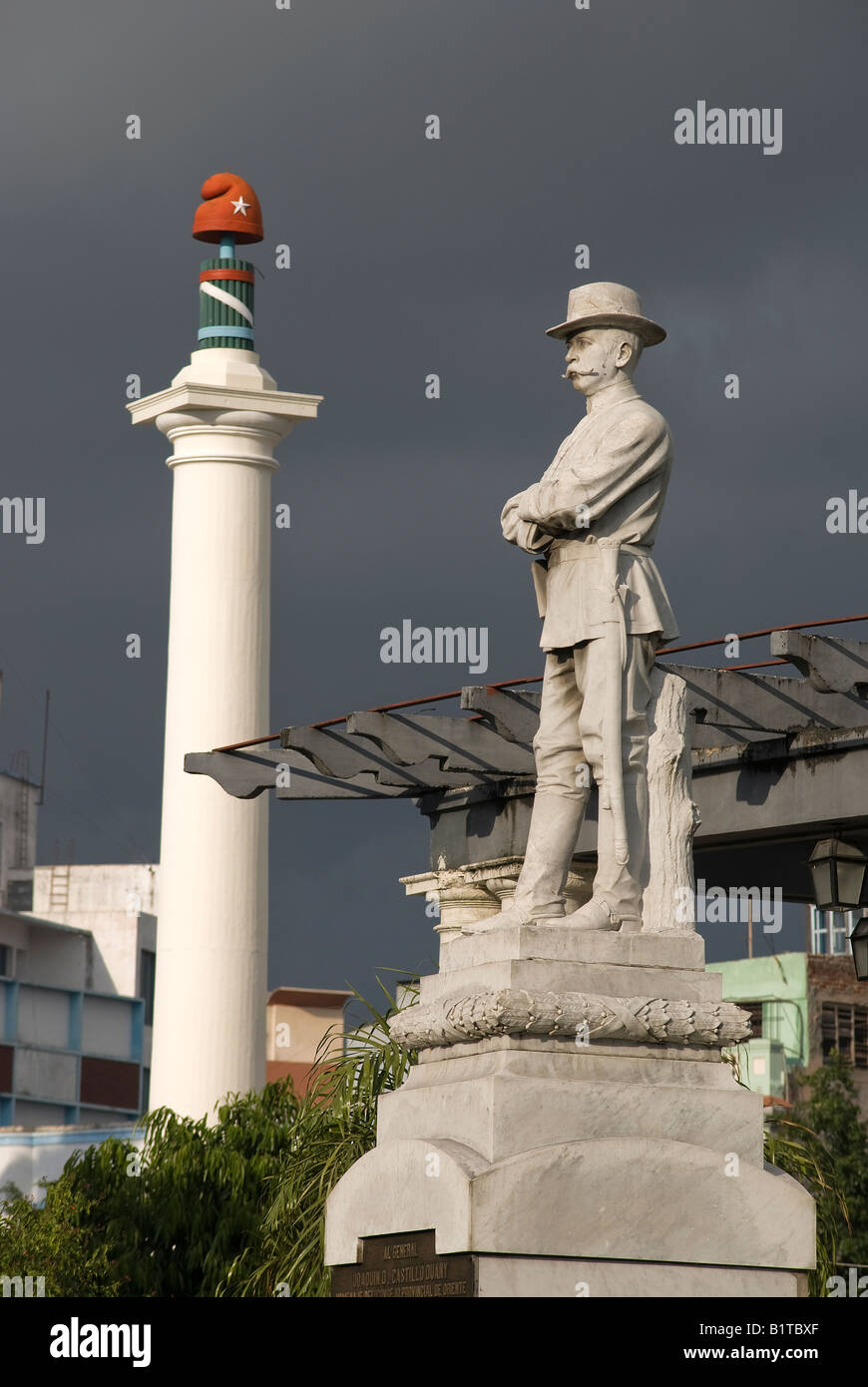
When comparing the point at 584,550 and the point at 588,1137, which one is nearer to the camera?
the point at 588,1137

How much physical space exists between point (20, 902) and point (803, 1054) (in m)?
26.1

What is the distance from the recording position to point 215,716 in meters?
30.1

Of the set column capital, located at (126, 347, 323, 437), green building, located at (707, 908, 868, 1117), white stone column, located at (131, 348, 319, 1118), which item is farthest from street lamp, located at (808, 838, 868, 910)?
green building, located at (707, 908, 868, 1117)

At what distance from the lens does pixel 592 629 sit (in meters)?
10.6

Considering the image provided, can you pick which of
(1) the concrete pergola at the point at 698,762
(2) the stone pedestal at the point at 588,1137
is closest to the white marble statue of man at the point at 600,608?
(2) the stone pedestal at the point at 588,1137

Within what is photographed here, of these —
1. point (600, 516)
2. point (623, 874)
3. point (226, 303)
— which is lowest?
point (623, 874)

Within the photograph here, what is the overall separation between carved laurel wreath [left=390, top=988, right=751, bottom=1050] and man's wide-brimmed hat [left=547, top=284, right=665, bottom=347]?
291 centimetres

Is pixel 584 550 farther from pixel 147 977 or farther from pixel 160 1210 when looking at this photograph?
pixel 147 977

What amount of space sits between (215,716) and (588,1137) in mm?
20463

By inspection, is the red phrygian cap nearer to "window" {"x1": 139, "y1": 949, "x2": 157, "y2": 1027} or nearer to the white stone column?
the white stone column

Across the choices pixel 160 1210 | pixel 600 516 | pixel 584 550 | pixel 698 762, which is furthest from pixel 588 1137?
pixel 160 1210

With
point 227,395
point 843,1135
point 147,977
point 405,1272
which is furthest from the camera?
point 147,977
